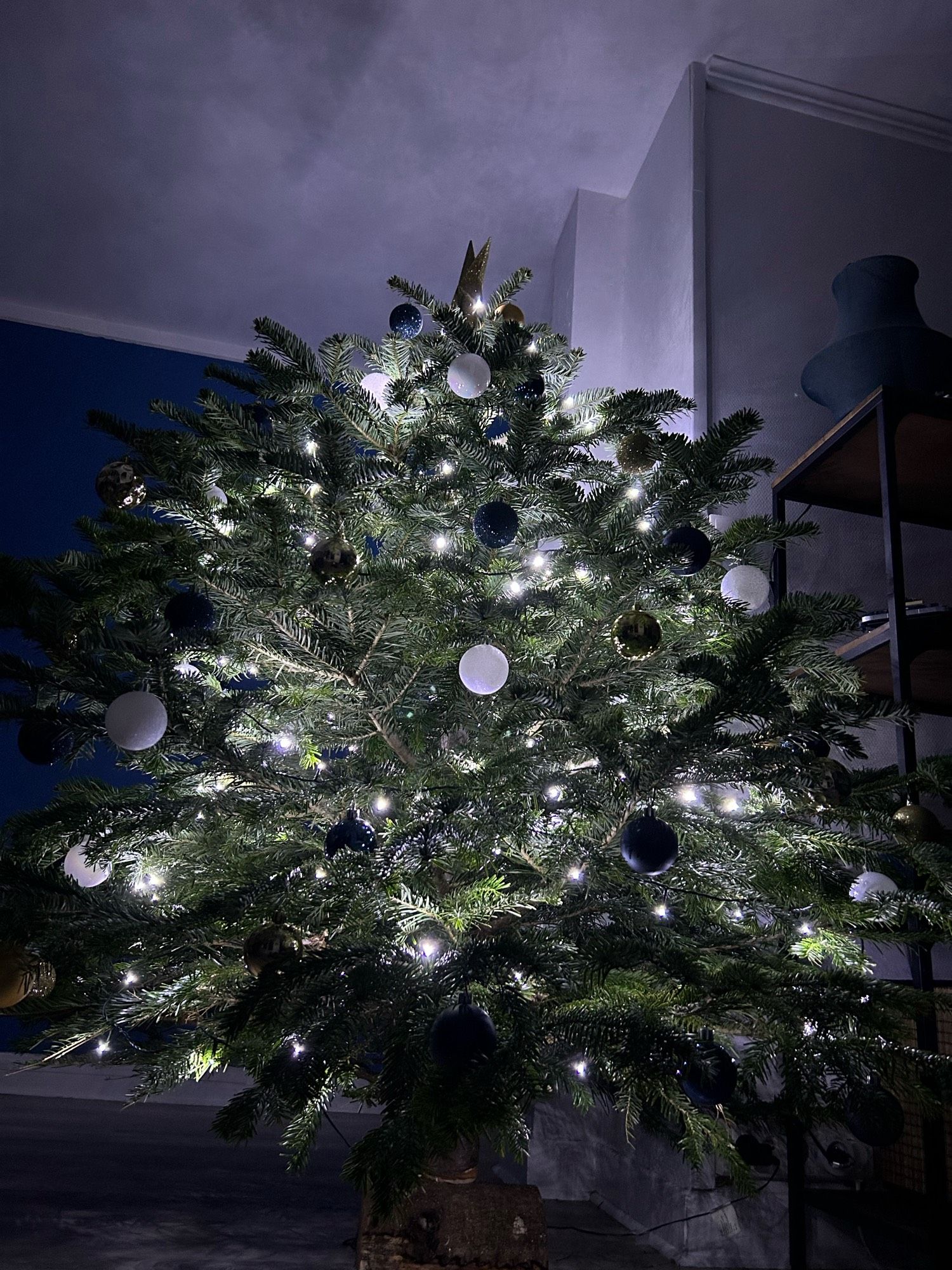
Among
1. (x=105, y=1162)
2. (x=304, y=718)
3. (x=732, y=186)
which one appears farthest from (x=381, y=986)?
(x=732, y=186)

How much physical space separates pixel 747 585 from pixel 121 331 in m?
2.64

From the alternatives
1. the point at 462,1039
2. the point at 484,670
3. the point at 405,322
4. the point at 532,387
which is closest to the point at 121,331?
the point at 405,322

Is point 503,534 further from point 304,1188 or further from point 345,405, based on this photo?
point 304,1188

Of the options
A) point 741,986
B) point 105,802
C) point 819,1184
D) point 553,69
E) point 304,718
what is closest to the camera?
point 741,986

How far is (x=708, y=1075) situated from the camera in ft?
2.17

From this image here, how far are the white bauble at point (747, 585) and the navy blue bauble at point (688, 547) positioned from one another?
0.19m

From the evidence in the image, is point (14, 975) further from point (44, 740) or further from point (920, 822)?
point (920, 822)

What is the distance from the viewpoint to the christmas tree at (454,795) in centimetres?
70

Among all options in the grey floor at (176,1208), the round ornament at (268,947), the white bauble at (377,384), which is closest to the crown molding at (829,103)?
the white bauble at (377,384)

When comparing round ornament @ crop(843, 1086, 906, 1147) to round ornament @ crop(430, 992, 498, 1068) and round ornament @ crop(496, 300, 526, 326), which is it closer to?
round ornament @ crop(430, 992, 498, 1068)

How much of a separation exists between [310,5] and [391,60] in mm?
224

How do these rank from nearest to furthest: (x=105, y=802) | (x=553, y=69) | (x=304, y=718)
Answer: (x=105, y=802) < (x=304, y=718) < (x=553, y=69)

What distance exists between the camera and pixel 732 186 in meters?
2.26

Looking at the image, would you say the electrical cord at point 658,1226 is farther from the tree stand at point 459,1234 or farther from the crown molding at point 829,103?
the crown molding at point 829,103
